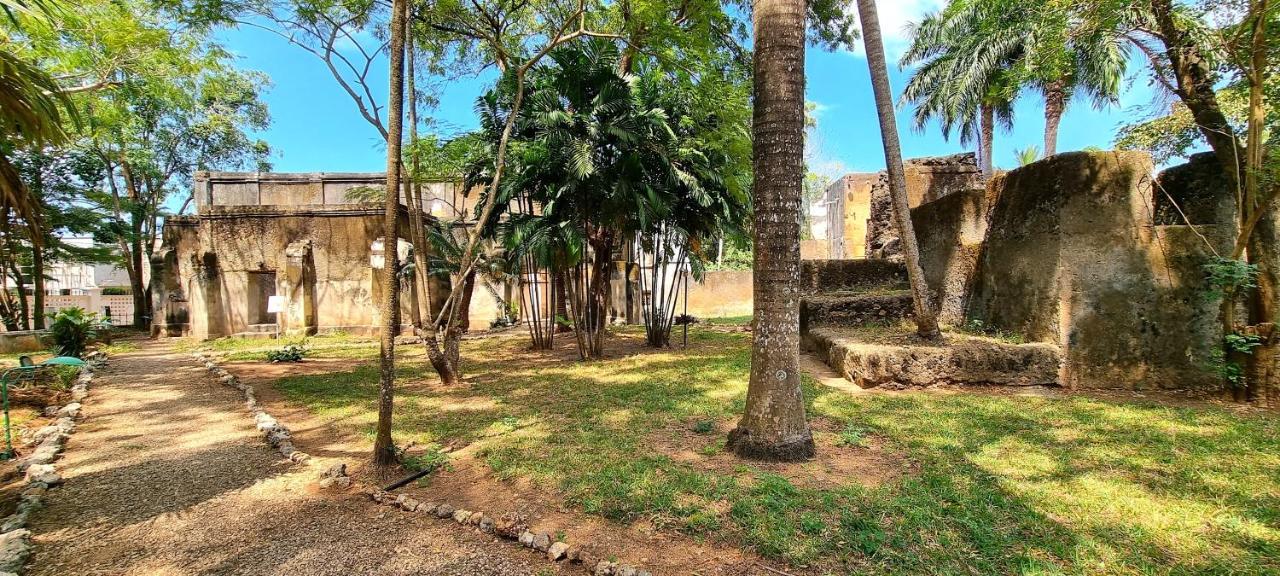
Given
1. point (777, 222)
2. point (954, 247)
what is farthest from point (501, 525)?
point (954, 247)

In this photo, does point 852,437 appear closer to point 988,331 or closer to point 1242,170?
point 988,331

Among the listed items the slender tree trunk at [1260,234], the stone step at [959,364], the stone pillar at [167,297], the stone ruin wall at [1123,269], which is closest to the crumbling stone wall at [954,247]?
the stone ruin wall at [1123,269]

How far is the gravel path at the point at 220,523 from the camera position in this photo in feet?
9.38

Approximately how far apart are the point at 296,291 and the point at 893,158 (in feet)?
45.7

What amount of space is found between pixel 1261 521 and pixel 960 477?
4.54 feet

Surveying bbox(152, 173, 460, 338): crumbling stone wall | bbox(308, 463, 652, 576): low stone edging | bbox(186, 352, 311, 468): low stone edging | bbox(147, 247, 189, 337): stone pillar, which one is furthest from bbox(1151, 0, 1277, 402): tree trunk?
bbox(147, 247, 189, 337): stone pillar

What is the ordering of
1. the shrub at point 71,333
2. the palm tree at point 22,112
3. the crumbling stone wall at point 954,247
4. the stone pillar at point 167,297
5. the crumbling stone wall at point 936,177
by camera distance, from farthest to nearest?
the stone pillar at point 167,297 → the crumbling stone wall at point 936,177 → the shrub at point 71,333 → the crumbling stone wall at point 954,247 → the palm tree at point 22,112

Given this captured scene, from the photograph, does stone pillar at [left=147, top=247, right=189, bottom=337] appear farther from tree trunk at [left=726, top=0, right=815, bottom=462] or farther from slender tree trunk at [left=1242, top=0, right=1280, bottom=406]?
slender tree trunk at [left=1242, top=0, right=1280, bottom=406]

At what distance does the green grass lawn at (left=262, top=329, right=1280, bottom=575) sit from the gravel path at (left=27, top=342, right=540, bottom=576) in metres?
0.86

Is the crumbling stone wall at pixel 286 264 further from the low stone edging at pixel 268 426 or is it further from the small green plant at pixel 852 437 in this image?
the small green plant at pixel 852 437

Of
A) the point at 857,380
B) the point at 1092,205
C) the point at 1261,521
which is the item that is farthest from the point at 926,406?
the point at 1092,205

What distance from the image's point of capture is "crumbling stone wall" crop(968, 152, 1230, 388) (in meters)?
5.91

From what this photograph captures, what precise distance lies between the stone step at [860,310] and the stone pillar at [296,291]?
481 inches

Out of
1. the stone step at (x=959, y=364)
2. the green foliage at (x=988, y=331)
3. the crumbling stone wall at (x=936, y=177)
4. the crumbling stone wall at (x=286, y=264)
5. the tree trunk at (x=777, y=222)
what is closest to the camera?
the tree trunk at (x=777, y=222)
